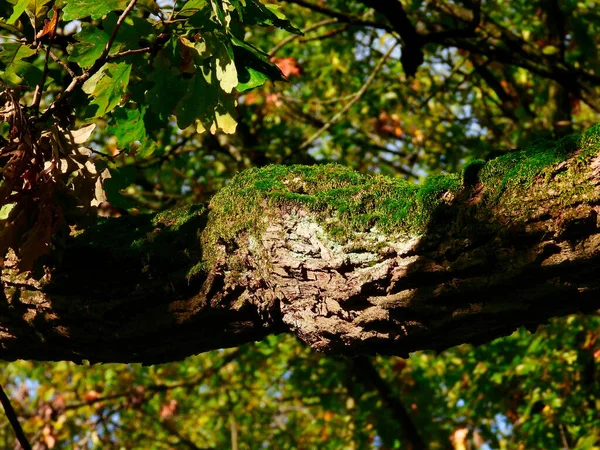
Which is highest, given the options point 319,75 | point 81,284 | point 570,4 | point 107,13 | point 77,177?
point 319,75

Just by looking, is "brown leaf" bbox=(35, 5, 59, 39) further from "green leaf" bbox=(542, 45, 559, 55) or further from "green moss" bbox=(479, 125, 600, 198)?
"green leaf" bbox=(542, 45, 559, 55)

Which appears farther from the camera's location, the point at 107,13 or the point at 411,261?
the point at 107,13

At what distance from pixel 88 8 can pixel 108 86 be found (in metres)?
0.28

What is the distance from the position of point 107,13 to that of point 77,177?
52 cm

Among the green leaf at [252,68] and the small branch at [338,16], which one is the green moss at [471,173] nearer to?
the green leaf at [252,68]

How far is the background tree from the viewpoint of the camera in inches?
87.5

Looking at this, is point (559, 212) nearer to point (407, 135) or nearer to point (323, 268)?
point (323, 268)

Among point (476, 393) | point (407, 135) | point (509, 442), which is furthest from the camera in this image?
point (407, 135)

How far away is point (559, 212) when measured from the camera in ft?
5.76

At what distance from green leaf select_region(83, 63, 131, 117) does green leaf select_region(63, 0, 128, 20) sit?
0.21 metres

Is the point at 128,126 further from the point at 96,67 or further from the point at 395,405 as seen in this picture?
the point at 395,405

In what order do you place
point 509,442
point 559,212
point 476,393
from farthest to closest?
point 509,442
point 476,393
point 559,212

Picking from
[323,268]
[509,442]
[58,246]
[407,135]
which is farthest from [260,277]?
[407,135]

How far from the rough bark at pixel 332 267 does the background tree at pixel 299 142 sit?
22 cm
